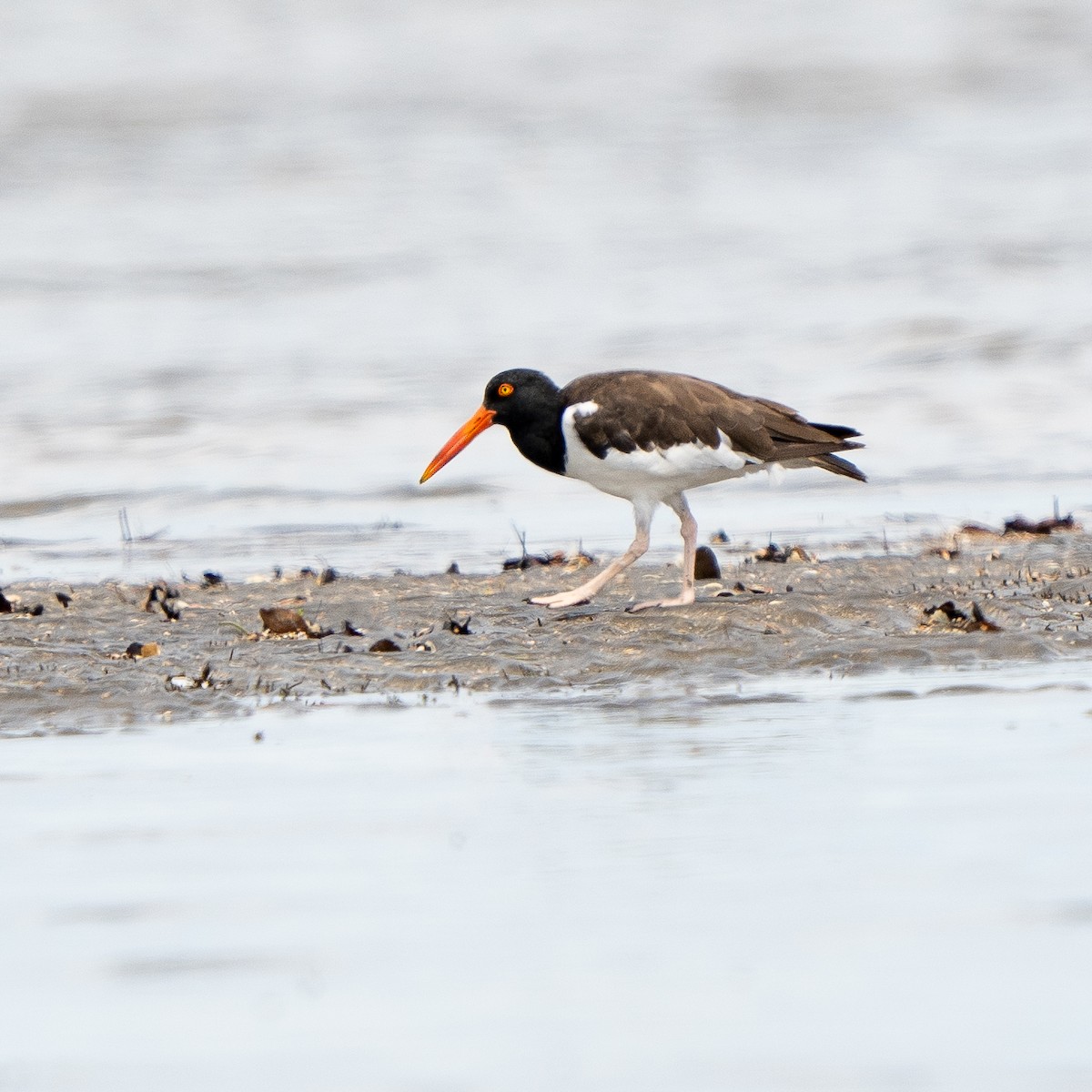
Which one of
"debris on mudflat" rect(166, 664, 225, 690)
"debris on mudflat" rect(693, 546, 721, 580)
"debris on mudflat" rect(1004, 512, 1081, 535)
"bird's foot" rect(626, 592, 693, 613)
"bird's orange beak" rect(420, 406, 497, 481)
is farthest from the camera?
"debris on mudflat" rect(1004, 512, 1081, 535)

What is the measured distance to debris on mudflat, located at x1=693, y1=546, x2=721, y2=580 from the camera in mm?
8266

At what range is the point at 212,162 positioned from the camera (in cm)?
2597

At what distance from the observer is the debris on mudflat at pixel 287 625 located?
6887mm

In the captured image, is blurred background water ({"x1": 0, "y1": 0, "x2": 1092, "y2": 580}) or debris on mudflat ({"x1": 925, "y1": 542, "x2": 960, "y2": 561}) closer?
debris on mudflat ({"x1": 925, "y1": 542, "x2": 960, "y2": 561})

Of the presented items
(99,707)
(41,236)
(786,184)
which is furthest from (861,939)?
(786,184)

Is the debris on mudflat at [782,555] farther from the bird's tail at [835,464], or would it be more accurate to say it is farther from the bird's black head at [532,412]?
the bird's black head at [532,412]

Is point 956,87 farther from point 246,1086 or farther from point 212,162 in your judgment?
point 246,1086

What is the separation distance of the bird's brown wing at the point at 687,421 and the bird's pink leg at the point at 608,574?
444 mm

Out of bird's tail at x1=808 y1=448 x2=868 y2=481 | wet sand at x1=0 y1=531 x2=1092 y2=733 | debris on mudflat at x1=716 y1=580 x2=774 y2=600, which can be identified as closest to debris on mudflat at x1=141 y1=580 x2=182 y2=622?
wet sand at x1=0 y1=531 x2=1092 y2=733

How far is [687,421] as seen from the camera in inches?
Result: 295

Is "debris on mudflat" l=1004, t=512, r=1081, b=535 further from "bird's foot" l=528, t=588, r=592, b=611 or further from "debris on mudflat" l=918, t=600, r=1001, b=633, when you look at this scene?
"bird's foot" l=528, t=588, r=592, b=611

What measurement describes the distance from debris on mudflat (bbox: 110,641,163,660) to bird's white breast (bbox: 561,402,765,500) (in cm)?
198

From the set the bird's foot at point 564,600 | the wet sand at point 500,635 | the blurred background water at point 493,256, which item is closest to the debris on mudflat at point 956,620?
the wet sand at point 500,635

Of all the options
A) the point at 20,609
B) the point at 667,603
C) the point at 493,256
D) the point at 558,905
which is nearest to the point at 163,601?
the point at 20,609
